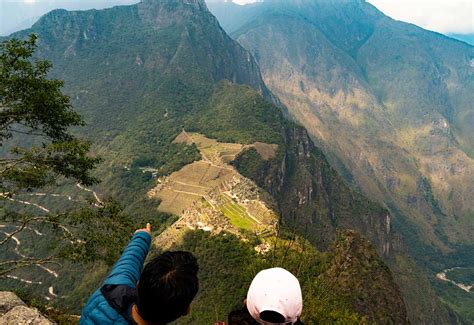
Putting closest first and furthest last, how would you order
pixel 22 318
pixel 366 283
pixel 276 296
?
pixel 276 296 < pixel 22 318 < pixel 366 283

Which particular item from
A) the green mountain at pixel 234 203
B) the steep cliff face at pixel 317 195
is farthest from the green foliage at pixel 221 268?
the steep cliff face at pixel 317 195

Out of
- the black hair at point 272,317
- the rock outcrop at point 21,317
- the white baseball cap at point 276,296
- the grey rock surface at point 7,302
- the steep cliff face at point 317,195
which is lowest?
the steep cliff face at point 317,195

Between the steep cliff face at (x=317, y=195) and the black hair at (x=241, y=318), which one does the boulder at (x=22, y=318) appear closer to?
the black hair at (x=241, y=318)

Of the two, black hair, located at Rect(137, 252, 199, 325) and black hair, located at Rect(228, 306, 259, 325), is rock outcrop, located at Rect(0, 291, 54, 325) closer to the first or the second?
black hair, located at Rect(137, 252, 199, 325)

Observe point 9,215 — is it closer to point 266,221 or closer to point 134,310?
point 134,310

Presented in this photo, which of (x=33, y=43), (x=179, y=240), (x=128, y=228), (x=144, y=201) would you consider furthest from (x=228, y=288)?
(x=144, y=201)

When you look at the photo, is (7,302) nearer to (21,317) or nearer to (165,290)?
(21,317)

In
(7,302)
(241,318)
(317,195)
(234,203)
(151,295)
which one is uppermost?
(151,295)

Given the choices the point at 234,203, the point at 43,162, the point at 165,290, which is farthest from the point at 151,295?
the point at 234,203
